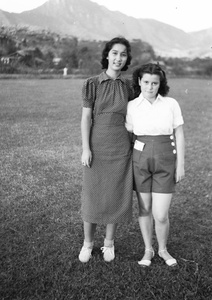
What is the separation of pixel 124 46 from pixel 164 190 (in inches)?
44.1

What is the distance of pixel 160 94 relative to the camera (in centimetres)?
274

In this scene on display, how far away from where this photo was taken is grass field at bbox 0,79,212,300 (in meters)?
2.67

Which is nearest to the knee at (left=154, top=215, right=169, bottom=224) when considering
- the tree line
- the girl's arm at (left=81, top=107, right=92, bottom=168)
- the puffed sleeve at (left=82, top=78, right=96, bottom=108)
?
the girl's arm at (left=81, top=107, right=92, bottom=168)

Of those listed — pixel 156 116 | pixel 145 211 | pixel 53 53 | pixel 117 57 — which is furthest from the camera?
pixel 53 53

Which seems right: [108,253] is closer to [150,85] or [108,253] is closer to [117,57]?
[150,85]

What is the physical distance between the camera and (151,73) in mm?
2641

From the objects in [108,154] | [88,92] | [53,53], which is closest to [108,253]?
[108,154]

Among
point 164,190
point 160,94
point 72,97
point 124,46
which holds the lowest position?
point 72,97

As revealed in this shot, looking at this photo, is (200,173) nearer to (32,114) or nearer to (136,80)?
(136,80)

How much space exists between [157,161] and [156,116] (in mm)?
325

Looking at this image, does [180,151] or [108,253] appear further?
[108,253]

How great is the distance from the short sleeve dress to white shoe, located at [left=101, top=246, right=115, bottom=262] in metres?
0.33

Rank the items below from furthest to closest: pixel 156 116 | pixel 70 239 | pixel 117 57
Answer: pixel 70 239 → pixel 117 57 → pixel 156 116

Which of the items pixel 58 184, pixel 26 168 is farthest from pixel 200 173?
pixel 26 168
